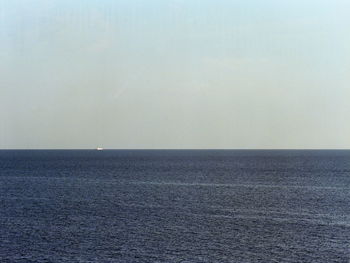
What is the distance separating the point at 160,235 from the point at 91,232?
7.61m

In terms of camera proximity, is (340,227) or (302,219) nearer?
(340,227)

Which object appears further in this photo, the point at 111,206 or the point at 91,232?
the point at 111,206

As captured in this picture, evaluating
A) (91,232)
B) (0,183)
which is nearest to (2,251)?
(91,232)

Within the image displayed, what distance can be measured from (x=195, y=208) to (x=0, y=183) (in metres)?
70.3

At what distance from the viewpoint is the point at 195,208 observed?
300 ft

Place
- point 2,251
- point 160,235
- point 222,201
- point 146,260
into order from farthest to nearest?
point 222,201 → point 160,235 → point 2,251 → point 146,260

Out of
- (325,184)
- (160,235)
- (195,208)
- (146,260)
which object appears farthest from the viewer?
(325,184)

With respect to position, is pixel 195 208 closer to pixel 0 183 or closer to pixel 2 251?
pixel 2 251

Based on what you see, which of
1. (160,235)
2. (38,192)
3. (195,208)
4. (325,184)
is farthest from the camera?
(325,184)

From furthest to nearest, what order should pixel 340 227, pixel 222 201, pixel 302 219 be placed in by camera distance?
1. pixel 222 201
2. pixel 302 219
3. pixel 340 227

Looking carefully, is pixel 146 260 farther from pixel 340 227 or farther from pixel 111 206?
pixel 111 206

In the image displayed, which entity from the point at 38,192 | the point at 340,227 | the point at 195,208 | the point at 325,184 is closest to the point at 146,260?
the point at 340,227

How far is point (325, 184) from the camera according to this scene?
145500 mm

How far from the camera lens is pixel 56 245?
60875mm
